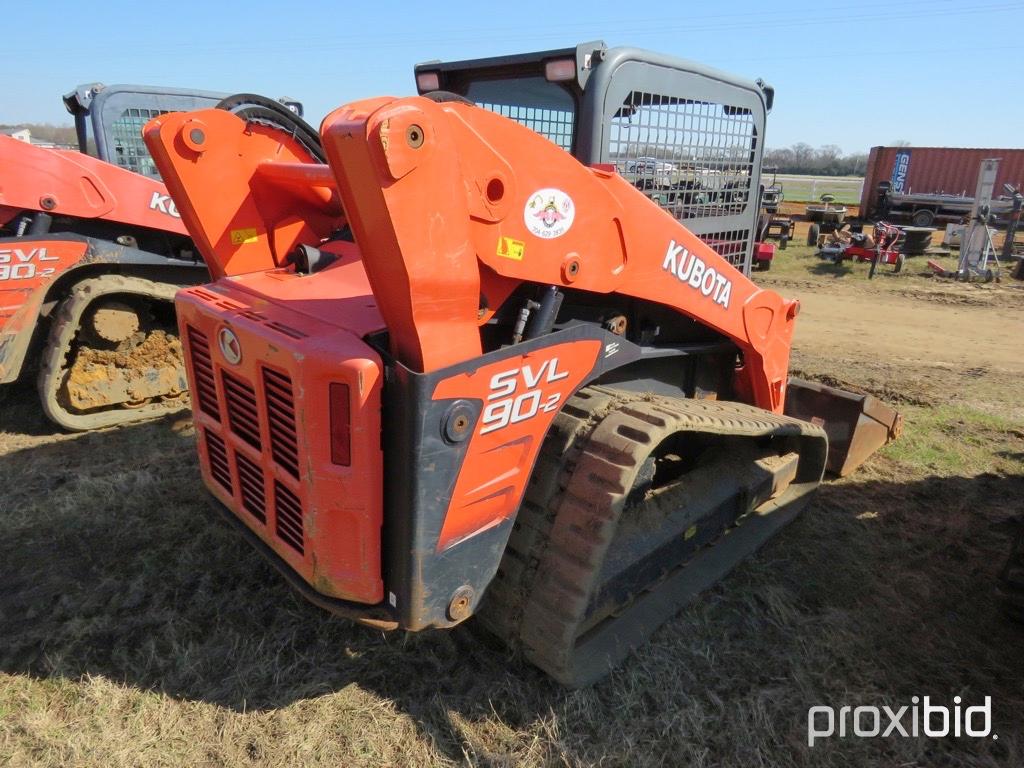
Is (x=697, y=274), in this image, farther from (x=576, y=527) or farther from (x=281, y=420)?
(x=281, y=420)

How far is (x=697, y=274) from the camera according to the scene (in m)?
2.69

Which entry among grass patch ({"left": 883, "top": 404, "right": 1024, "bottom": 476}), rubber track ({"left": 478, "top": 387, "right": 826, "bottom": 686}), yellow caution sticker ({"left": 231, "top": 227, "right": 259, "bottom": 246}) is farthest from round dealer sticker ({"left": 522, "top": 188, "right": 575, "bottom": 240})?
grass patch ({"left": 883, "top": 404, "right": 1024, "bottom": 476})

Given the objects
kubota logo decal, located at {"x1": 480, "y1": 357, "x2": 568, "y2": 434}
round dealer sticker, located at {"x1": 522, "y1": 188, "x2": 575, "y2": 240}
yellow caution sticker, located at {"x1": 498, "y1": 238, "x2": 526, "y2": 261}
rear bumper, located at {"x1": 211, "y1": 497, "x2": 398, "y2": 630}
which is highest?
round dealer sticker, located at {"x1": 522, "y1": 188, "x2": 575, "y2": 240}

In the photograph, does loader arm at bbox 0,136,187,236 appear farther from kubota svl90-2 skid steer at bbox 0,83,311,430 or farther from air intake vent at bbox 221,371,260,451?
air intake vent at bbox 221,371,260,451

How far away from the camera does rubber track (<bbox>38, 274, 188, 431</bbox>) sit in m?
4.71

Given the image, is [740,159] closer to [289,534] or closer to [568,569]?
[568,569]

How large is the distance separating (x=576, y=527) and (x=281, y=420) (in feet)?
3.27

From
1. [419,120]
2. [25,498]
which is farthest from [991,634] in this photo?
[25,498]

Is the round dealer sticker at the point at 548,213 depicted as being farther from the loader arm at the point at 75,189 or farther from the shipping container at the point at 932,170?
the shipping container at the point at 932,170

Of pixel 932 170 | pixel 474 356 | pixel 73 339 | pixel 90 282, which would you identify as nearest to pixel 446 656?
pixel 474 356

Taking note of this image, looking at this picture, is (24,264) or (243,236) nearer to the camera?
(243,236)

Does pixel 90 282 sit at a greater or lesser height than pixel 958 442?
greater

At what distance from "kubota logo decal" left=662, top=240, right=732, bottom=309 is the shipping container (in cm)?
2397

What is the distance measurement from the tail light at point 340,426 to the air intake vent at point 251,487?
1.83ft
